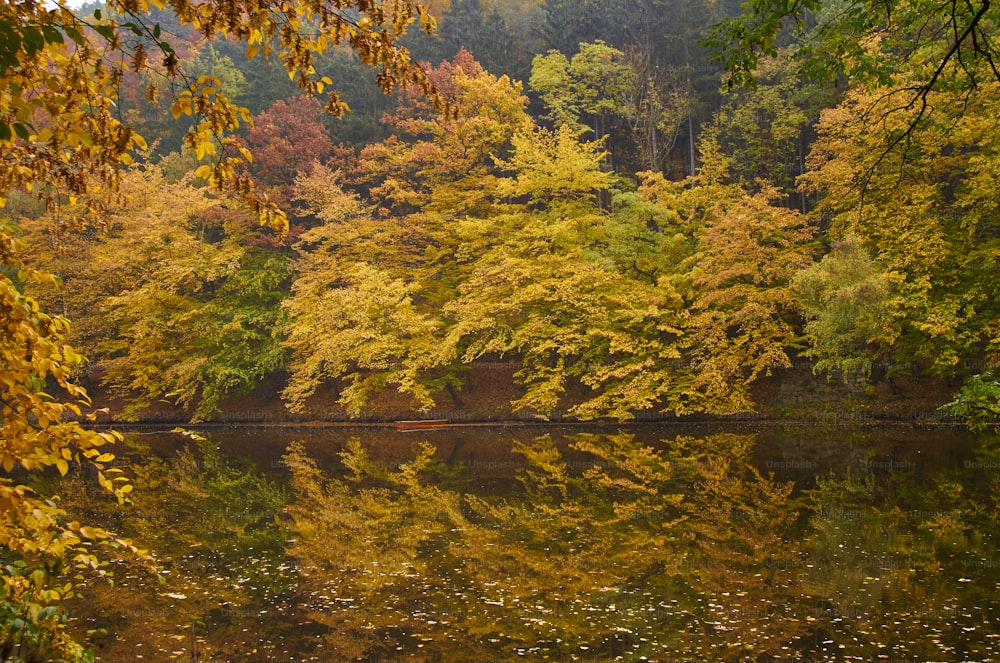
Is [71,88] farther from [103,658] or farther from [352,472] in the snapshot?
[352,472]

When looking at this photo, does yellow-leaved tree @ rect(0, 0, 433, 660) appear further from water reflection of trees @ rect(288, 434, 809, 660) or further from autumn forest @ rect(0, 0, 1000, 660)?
autumn forest @ rect(0, 0, 1000, 660)

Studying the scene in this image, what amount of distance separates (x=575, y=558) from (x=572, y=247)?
16481 mm

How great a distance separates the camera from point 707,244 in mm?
Result: 23688

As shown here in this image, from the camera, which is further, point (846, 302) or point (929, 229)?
point (929, 229)

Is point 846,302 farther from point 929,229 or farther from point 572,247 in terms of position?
point 572,247

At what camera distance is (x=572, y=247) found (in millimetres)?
25156

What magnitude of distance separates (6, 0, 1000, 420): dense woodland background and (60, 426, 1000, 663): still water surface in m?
4.84

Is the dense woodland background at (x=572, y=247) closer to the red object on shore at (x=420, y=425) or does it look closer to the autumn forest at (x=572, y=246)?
the autumn forest at (x=572, y=246)

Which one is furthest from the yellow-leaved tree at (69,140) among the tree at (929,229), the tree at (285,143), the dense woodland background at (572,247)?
the tree at (285,143)

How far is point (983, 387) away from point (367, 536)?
29.2 feet

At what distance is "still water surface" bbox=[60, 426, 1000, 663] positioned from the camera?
712 centimetres

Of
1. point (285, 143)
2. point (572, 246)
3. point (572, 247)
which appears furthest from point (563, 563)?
point (285, 143)

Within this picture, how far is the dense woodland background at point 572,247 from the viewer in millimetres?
20938

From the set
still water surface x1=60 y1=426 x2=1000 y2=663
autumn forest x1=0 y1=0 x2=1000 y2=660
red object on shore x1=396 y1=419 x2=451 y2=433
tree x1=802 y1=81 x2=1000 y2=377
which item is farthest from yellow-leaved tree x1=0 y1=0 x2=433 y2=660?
red object on shore x1=396 y1=419 x2=451 y2=433
